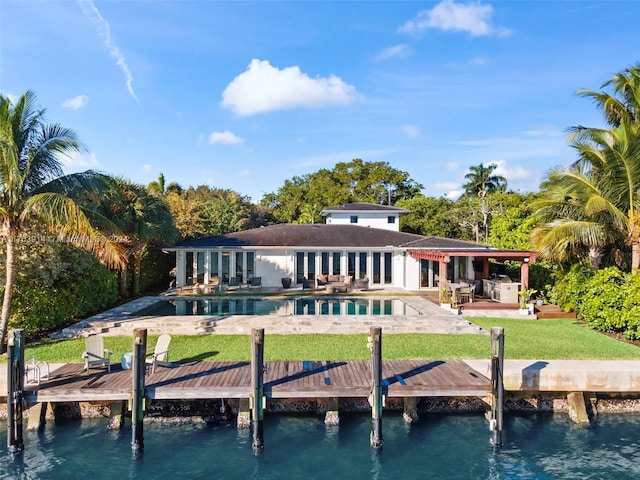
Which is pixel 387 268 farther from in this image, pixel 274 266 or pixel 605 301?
pixel 605 301

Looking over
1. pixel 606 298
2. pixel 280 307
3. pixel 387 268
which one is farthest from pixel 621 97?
pixel 280 307

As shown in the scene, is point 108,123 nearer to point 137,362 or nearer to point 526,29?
point 137,362

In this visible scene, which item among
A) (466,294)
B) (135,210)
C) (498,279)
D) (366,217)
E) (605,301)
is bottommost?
(466,294)

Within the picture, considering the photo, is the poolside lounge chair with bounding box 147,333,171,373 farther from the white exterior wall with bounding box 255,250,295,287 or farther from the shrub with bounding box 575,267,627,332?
the white exterior wall with bounding box 255,250,295,287

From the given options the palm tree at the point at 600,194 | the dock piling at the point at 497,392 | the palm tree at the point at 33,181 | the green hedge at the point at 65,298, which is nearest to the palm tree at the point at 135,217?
the green hedge at the point at 65,298

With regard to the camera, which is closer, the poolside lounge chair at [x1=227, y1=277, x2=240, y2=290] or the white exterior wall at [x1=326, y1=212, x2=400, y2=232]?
the poolside lounge chair at [x1=227, y1=277, x2=240, y2=290]

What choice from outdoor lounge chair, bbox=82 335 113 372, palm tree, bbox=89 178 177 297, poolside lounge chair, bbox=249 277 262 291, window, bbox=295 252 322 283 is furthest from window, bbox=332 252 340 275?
outdoor lounge chair, bbox=82 335 113 372

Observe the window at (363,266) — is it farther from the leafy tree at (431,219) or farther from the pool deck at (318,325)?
the leafy tree at (431,219)
